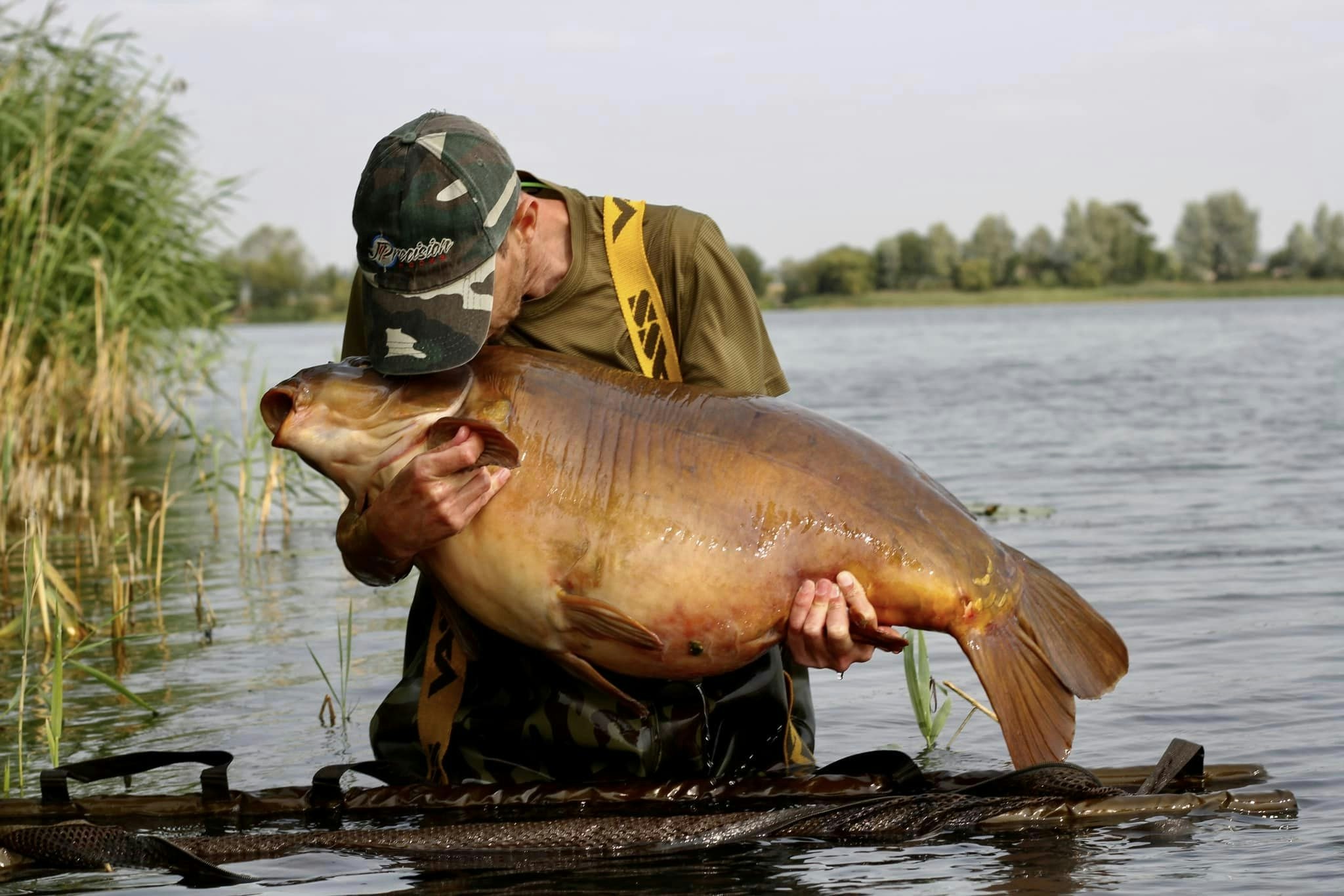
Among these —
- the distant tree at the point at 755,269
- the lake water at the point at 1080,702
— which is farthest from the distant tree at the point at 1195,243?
Answer: the lake water at the point at 1080,702

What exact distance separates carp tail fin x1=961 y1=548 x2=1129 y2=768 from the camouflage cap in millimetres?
1260

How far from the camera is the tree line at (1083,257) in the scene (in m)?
85.0

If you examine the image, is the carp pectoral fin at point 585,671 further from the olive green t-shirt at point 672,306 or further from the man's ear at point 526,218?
the man's ear at point 526,218

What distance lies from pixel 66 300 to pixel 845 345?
29265 mm

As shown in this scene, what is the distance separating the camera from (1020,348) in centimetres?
3381

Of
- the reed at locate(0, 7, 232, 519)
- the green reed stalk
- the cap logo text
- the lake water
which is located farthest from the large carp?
the reed at locate(0, 7, 232, 519)

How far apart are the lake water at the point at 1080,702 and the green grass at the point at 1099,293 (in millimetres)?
69096

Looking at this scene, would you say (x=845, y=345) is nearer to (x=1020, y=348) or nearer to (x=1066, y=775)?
(x=1020, y=348)

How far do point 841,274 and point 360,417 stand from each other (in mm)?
81612

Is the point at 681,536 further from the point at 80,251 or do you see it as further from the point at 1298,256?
the point at 1298,256

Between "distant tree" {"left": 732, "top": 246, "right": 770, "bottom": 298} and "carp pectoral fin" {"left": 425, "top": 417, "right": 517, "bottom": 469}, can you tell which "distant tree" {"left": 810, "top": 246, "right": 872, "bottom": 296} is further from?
"carp pectoral fin" {"left": 425, "top": 417, "right": 517, "bottom": 469}

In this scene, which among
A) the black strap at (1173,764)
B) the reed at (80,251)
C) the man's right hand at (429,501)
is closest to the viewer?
the man's right hand at (429,501)

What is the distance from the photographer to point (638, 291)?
11.8 ft

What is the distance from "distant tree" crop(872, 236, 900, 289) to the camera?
8694 cm
